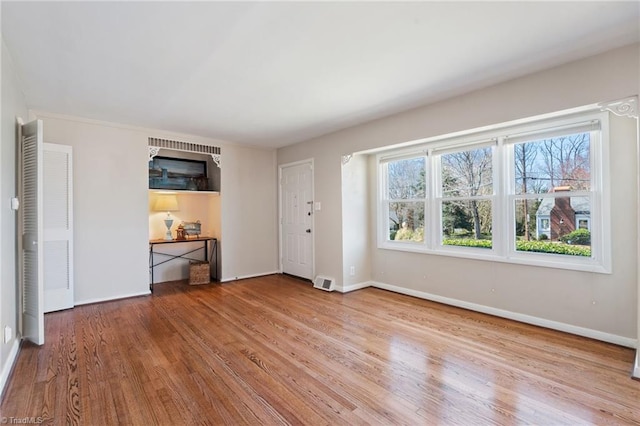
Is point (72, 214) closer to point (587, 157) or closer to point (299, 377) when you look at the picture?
point (299, 377)

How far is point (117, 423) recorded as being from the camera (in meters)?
1.75

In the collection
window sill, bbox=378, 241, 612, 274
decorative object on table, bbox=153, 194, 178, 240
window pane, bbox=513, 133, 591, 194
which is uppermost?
window pane, bbox=513, 133, 591, 194

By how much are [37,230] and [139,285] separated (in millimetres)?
1943

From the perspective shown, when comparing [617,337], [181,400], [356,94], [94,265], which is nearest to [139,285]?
[94,265]

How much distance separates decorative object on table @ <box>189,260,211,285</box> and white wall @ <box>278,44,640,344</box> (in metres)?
3.03

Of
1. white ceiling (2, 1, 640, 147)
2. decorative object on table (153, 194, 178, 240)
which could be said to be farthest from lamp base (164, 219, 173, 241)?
white ceiling (2, 1, 640, 147)

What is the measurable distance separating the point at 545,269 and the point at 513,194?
0.81 metres

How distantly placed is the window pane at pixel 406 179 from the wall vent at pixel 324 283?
1519 mm

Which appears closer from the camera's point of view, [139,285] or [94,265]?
[94,265]

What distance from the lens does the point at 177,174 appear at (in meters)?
5.33

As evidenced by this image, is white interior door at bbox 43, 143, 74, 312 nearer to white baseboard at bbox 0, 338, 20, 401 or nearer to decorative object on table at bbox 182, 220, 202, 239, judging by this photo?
white baseboard at bbox 0, 338, 20, 401

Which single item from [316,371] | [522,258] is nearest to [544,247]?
[522,258]

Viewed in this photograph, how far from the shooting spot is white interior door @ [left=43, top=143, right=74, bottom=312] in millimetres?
3674

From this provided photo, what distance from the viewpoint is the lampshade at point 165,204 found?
199 inches
